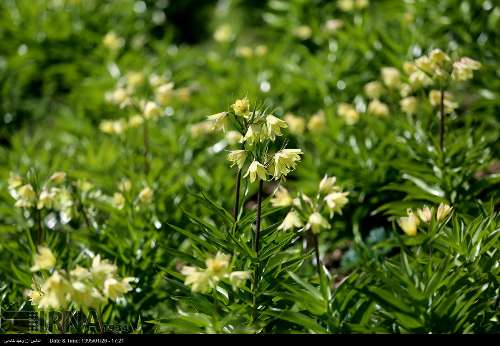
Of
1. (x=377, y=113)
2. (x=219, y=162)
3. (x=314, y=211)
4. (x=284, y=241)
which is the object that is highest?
(x=314, y=211)

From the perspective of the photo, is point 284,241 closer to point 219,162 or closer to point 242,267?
point 242,267

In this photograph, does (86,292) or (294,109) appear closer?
(86,292)

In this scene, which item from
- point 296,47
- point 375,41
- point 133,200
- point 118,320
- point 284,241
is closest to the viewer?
point 284,241

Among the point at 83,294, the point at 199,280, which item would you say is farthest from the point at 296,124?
the point at 83,294

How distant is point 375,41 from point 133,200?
1945 millimetres

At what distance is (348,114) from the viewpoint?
3402 mm

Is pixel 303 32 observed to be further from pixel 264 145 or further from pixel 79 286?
pixel 79 286

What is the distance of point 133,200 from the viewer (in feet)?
9.60

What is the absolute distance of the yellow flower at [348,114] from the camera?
Answer: 3.38m

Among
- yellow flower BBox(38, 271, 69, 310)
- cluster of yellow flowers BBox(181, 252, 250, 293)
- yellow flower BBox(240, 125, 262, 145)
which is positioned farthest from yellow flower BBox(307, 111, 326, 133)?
yellow flower BBox(38, 271, 69, 310)

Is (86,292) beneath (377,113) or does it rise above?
above

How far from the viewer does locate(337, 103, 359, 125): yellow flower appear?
338cm

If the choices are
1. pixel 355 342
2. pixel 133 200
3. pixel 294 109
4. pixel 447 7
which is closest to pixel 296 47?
pixel 294 109

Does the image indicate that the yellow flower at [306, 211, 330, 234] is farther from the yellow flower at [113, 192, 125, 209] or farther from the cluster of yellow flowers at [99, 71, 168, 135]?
the cluster of yellow flowers at [99, 71, 168, 135]
